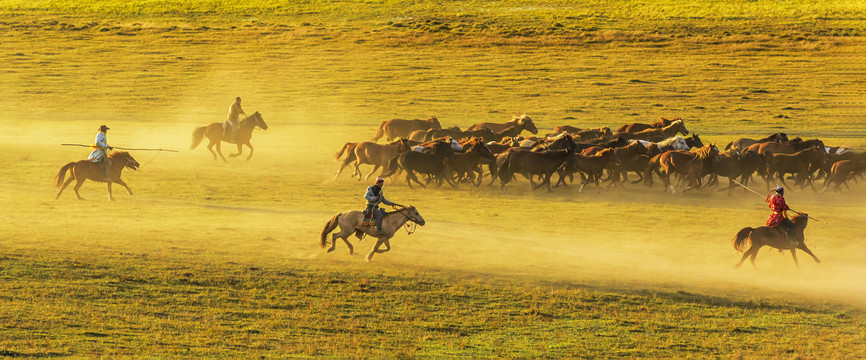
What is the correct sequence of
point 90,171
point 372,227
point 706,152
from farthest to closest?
point 706,152
point 90,171
point 372,227

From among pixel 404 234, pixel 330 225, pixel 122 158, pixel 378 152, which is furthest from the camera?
pixel 378 152

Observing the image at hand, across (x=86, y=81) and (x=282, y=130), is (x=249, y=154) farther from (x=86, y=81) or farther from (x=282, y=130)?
(x=86, y=81)

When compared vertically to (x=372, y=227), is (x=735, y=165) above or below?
above

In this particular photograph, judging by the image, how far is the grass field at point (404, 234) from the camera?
14.9 m

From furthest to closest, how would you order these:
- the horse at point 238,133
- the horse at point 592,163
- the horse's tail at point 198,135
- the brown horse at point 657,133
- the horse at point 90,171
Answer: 1. the horse's tail at point 198,135
2. the brown horse at point 657,133
3. the horse at point 238,133
4. the horse at point 592,163
5. the horse at point 90,171

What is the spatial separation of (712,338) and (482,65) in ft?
171

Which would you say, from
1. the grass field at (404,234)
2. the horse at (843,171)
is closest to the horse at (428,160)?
the grass field at (404,234)

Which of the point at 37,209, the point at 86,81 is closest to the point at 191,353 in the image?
the point at 37,209

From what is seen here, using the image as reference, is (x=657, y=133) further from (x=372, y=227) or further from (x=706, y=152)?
(x=372, y=227)

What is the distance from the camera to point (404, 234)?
74.5ft

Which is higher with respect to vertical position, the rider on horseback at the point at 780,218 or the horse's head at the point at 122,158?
the horse's head at the point at 122,158

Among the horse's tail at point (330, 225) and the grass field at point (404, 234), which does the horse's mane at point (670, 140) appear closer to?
the grass field at point (404, 234)

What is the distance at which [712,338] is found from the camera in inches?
590

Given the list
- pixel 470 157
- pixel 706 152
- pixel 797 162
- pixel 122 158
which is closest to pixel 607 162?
pixel 706 152
